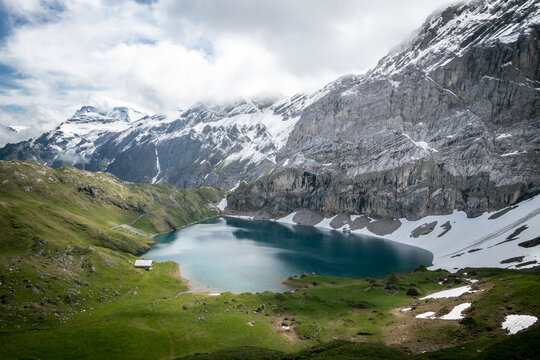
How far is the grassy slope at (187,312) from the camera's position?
41.7 meters

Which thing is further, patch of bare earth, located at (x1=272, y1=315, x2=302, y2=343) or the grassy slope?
patch of bare earth, located at (x1=272, y1=315, x2=302, y2=343)

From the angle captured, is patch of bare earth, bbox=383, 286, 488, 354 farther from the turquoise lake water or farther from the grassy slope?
the turquoise lake water

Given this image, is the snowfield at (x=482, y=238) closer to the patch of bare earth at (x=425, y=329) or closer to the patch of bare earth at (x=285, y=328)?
the patch of bare earth at (x=425, y=329)

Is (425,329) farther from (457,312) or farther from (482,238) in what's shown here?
(482,238)

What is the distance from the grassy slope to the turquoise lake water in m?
14.2

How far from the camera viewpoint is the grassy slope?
41.7 meters

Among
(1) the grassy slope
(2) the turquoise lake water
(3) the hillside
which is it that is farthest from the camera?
(2) the turquoise lake water

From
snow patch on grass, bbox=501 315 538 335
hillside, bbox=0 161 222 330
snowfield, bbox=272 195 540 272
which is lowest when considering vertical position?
snowfield, bbox=272 195 540 272

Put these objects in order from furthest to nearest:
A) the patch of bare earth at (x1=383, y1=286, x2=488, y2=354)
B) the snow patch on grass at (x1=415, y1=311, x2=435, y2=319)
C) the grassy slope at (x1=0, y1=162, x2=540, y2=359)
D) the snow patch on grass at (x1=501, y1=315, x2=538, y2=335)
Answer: the snow patch on grass at (x1=415, y1=311, x2=435, y2=319)
the grassy slope at (x1=0, y1=162, x2=540, y2=359)
the patch of bare earth at (x1=383, y1=286, x2=488, y2=354)
the snow patch on grass at (x1=501, y1=315, x2=538, y2=335)

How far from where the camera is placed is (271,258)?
Answer: 141500mm

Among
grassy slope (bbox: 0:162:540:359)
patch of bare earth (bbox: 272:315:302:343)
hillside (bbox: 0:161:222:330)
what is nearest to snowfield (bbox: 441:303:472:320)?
grassy slope (bbox: 0:162:540:359)

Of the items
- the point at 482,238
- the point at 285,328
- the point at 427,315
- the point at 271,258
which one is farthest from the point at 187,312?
the point at 482,238

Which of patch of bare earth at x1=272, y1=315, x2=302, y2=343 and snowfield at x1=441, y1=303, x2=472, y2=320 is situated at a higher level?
snowfield at x1=441, y1=303, x2=472, y2=320

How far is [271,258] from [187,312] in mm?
74553
